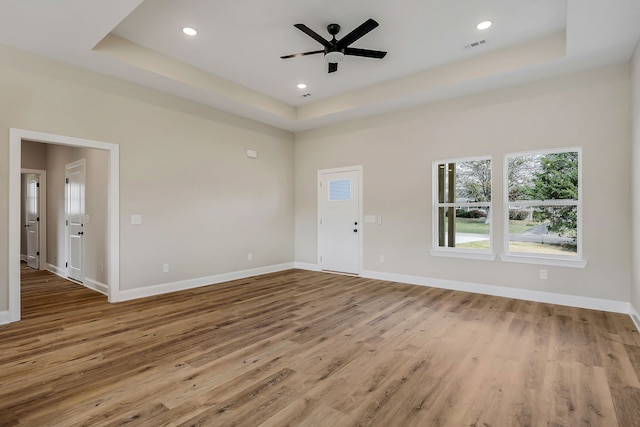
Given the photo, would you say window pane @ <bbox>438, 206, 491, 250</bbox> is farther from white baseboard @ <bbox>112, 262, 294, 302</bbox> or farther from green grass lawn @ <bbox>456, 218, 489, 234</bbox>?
white baseboard @ <bbox>112, 262, 294, 302</bbox>

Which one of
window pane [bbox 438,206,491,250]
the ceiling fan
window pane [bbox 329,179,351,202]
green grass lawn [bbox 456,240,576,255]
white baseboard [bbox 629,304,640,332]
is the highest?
the ceiling fan

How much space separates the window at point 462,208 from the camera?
4812 millimetres

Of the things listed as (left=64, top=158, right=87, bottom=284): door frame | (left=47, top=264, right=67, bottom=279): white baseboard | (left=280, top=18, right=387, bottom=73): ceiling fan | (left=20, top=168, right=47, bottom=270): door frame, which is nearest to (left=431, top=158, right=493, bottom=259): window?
(left=280, top=18, right=387, bottom=73): ceiling fan

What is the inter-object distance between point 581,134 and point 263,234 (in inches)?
207

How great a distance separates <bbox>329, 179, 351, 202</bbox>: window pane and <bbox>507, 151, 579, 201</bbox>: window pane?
2.75 m

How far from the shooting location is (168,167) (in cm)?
491

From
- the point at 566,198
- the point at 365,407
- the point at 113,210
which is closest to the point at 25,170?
the point at 113,210

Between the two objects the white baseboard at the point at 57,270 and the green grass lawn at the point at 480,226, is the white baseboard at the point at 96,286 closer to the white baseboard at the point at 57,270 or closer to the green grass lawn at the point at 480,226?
the white baseboard at the point at 57,270

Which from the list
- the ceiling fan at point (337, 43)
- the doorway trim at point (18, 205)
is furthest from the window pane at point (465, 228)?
the doorway trim at point (18, 205)

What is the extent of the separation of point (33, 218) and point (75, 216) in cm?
257

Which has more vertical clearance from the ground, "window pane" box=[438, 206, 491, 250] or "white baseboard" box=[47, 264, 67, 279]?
"window pane" box=[438, 206, 491, 250]

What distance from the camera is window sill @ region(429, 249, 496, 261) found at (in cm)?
470

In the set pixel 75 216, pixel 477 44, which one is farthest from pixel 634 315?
pixel 75 216

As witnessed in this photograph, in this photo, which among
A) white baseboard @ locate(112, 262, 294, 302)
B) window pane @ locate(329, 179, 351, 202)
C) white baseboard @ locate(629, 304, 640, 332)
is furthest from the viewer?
window pane @ locate(329, 179, 351, 202)
